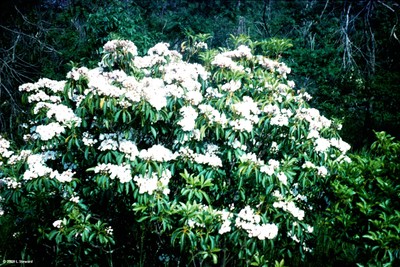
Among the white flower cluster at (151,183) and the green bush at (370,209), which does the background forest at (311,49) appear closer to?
the green bush at (370,209)

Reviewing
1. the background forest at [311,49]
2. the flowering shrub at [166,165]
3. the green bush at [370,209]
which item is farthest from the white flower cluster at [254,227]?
the background forest at [311,49]

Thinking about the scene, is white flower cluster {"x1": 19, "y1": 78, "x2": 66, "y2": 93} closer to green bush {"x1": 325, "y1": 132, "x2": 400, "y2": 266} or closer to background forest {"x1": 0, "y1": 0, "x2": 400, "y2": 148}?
Result: green bush {"x1": 325, "y1": 132, "x2": 400, "y2": 266}

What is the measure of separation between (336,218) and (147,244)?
155 centimetres

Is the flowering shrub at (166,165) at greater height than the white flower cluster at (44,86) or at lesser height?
lesser

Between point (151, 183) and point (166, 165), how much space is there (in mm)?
255

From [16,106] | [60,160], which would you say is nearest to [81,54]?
[16,106]

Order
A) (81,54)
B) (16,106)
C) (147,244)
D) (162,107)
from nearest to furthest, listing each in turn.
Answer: (162,107)
(147,244)
(16,106)
(81,54)

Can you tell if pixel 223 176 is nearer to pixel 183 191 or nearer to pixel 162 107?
pixel 183 191

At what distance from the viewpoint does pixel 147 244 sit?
10.6 feet

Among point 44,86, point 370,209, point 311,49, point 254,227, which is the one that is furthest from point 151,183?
point 311,49

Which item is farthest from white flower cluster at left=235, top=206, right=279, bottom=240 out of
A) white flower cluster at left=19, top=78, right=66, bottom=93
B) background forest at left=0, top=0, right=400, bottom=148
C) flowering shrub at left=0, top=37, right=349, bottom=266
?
background forest at left=0, top=0, right=400, bottom=148

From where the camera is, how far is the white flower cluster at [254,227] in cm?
250

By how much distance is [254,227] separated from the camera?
8.34ft

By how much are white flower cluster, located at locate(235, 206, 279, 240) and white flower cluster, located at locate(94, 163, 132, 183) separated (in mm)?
797
